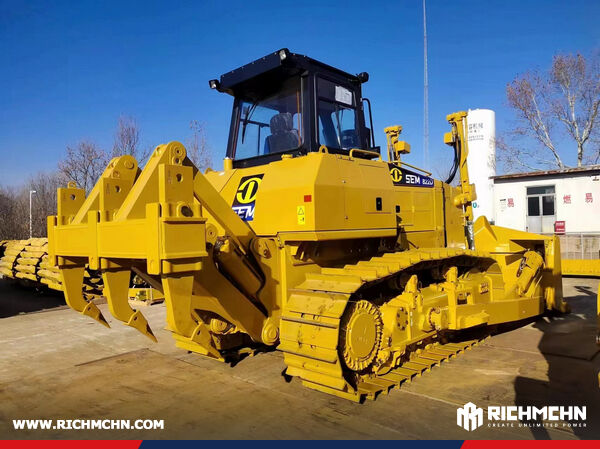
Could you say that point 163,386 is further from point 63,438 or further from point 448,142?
point 448,142

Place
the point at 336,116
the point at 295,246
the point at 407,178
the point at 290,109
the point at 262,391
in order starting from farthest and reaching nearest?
the point at 407,178 < the point at 336,116 < the point at 290,109 < the point at 262,391 < the point at 295,246

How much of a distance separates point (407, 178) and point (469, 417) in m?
3.00

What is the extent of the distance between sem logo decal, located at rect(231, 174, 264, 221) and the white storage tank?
21165 mm

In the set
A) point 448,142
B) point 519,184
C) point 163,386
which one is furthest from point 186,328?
point 519,184

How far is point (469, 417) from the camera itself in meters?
4.00

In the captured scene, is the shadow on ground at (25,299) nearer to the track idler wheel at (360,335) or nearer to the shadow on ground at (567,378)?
the track idler wheel at (360,335)

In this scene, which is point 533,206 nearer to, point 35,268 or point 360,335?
point 360,335

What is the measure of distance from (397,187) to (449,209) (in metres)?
1.53

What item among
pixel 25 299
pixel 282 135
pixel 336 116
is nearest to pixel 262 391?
pixel 282 135

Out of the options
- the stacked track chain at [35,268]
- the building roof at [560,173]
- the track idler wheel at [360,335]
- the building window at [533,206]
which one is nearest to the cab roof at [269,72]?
the track idler wheel at [360,335]

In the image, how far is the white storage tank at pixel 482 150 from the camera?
24.8m

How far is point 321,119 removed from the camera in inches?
211

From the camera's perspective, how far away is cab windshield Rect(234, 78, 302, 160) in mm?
5363

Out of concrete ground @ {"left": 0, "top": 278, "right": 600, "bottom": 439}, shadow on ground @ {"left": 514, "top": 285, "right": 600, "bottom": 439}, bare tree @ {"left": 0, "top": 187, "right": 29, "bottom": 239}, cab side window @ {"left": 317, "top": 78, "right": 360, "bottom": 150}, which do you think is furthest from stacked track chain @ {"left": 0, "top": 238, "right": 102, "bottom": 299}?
bare tree @ {"left": 0, "top": 187, "right": 29, "bottom": 239}
